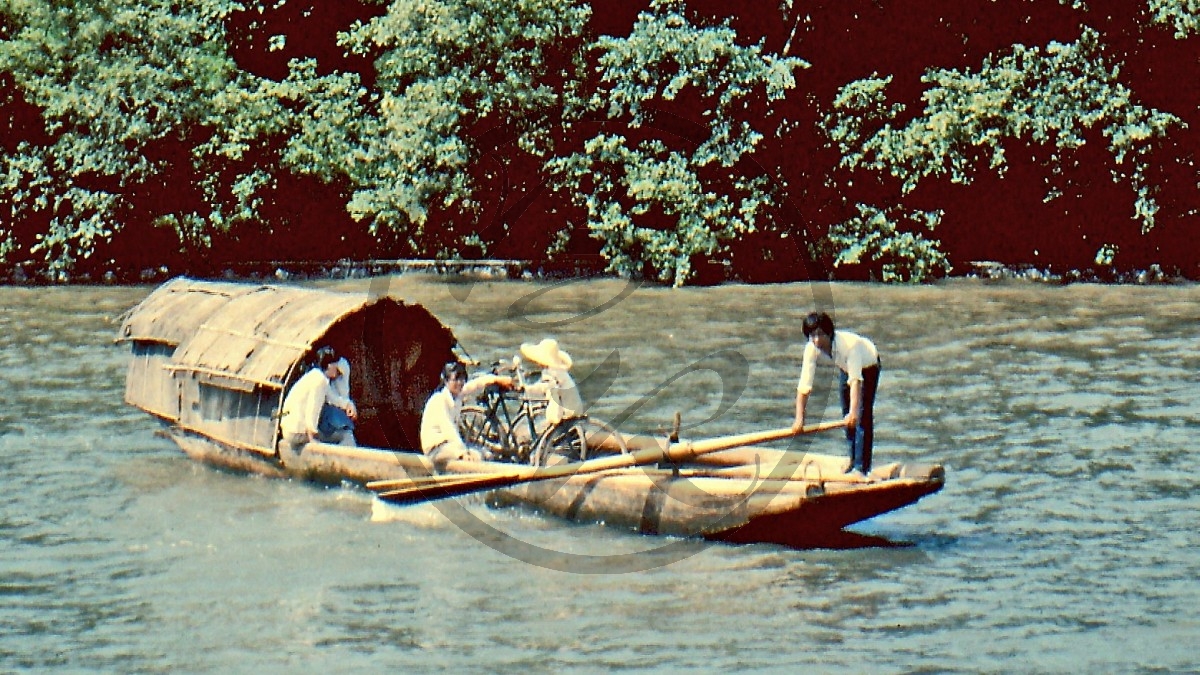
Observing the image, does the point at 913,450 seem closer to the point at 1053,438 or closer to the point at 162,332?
the point at 1053,438

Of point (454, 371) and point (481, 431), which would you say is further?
point (481, 431)

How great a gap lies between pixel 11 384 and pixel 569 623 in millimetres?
13166

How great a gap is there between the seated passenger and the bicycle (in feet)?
3.66

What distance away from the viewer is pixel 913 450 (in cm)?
1908

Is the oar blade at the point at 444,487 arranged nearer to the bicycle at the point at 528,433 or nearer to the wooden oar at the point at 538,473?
the wooden oar at the point at 538,473

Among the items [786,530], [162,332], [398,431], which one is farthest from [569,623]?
[162,332]

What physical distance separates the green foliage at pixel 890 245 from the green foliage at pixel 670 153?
68.3 inches

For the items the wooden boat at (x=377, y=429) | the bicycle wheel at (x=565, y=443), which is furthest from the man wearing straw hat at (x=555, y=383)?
the wooden boat at (x=377, y=429)

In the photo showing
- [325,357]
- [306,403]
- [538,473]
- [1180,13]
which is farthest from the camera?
[1180,13]

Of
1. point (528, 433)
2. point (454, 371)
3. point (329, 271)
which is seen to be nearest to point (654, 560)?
point (454, 371)

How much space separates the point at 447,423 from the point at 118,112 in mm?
23474

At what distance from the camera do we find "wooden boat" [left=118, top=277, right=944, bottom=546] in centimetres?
1452

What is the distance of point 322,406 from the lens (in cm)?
1723

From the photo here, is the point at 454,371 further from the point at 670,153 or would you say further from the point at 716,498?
the point at 670,153
